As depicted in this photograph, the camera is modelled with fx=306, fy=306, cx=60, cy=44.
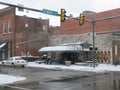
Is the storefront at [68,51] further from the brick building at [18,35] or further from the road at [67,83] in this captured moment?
the road at [67,83]

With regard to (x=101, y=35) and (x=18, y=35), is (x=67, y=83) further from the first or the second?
(x=18, y=35)

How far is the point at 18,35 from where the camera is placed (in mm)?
61906

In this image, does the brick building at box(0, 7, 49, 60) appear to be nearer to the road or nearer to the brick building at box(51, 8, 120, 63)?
the brick building at box(51, 8, 120, 63)

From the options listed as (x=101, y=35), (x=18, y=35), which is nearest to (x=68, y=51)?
(x=101, y=35)

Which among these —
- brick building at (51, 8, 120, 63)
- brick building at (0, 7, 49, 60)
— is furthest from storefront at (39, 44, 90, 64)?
brick building at (0, 7, 49, 60)

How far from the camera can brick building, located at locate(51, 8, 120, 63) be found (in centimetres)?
4488

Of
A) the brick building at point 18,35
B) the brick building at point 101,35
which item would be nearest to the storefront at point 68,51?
the brick building at point 101,35

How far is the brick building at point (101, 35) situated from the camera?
44.9 m

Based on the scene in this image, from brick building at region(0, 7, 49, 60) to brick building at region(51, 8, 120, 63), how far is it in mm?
4055

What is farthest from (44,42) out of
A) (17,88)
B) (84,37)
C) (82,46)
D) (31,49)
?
(17,88)

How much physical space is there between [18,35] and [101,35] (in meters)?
19.4

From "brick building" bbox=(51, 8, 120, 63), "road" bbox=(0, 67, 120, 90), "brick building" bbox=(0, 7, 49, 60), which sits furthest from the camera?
"brick building" bbox=(0, 7, 49, 60)

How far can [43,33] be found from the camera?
66938 mm

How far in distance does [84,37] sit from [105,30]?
7.85 meters
